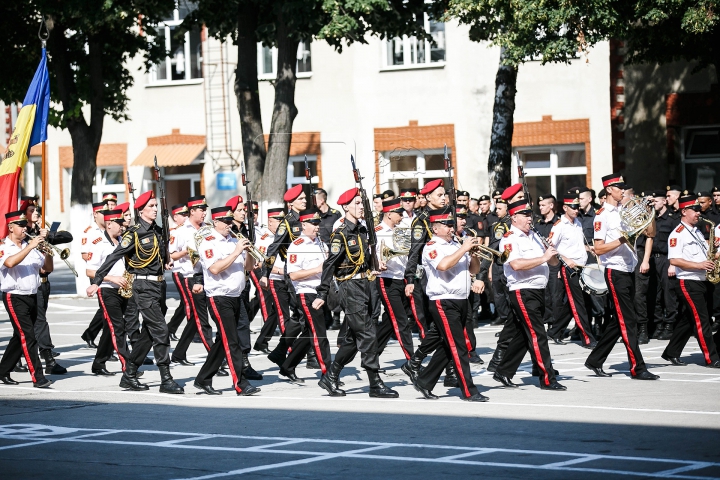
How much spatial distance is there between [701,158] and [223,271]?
1822cm

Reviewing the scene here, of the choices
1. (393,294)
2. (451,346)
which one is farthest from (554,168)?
(451,346)

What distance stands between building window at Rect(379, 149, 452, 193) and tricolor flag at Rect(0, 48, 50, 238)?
522 centimetres

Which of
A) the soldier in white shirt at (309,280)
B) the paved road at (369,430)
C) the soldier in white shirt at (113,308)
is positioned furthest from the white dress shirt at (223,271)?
the soldier in white shirt at (113,308)

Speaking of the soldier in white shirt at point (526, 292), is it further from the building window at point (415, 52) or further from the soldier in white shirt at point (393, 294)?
the building window at point (415, 52)

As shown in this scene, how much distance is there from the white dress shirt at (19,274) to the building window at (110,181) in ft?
78.4

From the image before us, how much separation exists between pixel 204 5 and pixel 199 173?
451 inches

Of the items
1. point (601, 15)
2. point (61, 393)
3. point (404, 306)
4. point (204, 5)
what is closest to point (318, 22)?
point (204, 5)

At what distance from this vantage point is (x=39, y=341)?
15.2 m

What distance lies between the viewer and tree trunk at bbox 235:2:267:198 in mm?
24875

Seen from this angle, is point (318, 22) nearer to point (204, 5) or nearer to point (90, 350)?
point (204, 5)

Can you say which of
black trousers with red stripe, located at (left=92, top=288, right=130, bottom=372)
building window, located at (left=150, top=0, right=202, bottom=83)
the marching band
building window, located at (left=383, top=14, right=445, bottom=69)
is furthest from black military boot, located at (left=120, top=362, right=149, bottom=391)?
building window, located at (left=150, top=0, right=202, bottom=83)

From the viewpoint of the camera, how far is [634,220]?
535 inches

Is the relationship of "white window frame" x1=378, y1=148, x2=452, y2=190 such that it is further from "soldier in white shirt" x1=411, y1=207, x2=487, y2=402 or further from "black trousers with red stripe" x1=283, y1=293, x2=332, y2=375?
"soldier in white shirt" x1=411, y1=207, x2=487, y2=402

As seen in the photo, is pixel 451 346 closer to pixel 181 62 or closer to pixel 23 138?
pixel 23 138
